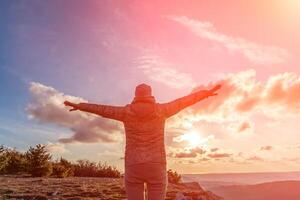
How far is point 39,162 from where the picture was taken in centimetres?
2809

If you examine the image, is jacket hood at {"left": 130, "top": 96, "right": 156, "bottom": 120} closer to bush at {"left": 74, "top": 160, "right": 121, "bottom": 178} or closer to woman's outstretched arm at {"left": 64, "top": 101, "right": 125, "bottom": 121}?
woman's outstretched arm at {"left": 64, "top": 101, "right": 125, "bottom": 121}

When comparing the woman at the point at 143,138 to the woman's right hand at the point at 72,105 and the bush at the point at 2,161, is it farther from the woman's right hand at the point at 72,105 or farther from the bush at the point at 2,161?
the bush at the point at 2,161

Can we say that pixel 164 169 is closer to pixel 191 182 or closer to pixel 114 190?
pixel 114 190

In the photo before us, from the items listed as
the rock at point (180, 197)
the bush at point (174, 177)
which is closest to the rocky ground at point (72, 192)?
the rock at point (180, 197)

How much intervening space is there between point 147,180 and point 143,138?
0.89 metres

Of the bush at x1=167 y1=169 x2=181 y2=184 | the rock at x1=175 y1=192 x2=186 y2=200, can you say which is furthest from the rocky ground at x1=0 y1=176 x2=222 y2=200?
A: the bush at x1=167 y1=169 x2=181 y2=184

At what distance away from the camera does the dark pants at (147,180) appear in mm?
9992

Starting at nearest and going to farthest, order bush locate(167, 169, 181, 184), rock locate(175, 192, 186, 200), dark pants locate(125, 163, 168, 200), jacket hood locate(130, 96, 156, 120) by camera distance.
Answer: dark pants locate(125, 163, 168, 200) → jacket hood locate(130, 96, 156, 120) → rock locate(175, 192, 186, 200) → bush locate(167, 169, 181, 184)

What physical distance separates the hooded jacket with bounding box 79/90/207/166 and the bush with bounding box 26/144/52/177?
60.2 feet

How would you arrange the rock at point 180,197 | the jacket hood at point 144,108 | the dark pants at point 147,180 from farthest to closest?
the rock at point 180,197
the jacket hood at point 144,108
the dark pants at point 147,180

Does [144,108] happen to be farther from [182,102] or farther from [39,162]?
[39,162]

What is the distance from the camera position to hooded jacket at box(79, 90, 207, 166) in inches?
397

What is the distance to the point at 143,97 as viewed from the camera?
33.4ft

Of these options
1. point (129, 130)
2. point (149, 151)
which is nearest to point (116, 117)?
point (129, 130)
